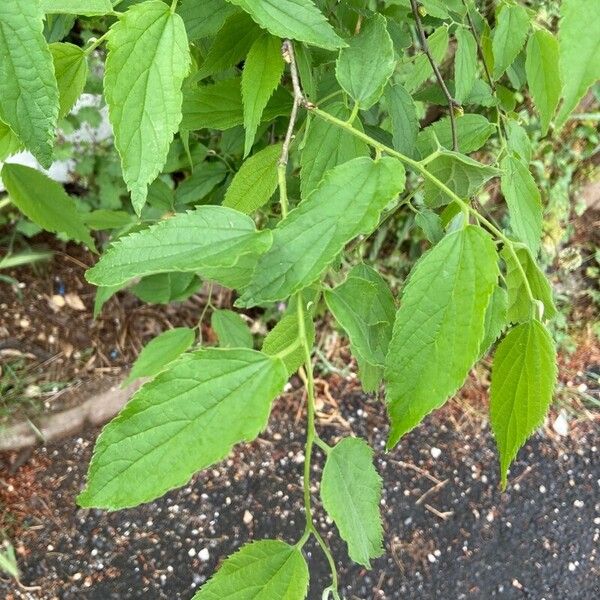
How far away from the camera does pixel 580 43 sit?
34 cm

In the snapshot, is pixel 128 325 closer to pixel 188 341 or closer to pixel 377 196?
pixel 188 341

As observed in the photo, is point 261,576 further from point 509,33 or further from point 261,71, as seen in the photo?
point 509,33

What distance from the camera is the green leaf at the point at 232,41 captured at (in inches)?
25.2

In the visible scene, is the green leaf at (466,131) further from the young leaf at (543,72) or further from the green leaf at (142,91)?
the green leaf at (142,91)

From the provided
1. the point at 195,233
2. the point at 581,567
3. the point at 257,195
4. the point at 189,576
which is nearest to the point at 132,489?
the point at 195,233

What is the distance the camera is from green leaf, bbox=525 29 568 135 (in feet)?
2.35

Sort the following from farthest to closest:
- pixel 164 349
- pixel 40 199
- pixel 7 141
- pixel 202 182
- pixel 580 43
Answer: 1. pixel 164 349
2. pixel 202 182
3. pixel 40 199
4. pixel 7 141
5. pixel 580 43

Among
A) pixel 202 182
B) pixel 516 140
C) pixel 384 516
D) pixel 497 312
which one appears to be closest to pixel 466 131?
pixel 516 140

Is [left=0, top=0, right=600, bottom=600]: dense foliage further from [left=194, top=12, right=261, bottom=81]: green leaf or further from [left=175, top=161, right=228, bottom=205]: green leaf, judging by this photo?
[left=175, top=161, right=228, bottom=205]: green leaf

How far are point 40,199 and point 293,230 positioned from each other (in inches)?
16.3

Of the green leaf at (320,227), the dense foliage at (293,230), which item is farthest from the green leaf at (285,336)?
the green leaf at (320,227)

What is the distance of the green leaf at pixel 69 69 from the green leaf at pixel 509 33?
43 centimetres

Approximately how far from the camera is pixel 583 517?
201cm

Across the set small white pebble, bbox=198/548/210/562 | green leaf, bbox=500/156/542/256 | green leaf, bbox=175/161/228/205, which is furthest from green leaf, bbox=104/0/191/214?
small white pebble, bbox=198/548/210/562
